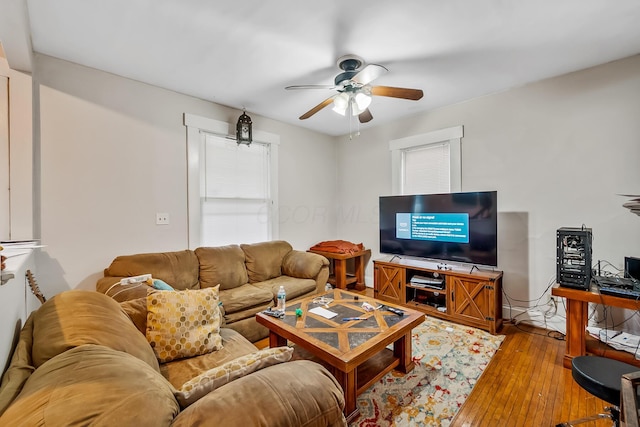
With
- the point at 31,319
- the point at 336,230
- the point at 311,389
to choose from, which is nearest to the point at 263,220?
the point at 336,230

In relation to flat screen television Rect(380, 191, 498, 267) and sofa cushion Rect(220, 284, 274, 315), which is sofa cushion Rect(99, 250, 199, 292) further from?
flat screen television Rect(380, 191, 498, 267)

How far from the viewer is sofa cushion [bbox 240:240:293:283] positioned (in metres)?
3.22

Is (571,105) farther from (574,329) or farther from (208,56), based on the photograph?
(208,56)

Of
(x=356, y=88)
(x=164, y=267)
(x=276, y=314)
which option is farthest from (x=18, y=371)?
(x=356, y=88)

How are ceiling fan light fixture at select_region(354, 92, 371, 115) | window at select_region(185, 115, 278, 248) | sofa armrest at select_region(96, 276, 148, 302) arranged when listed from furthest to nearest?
window at select_region(185, 115, 278, 248) < ceiling fan light fixture at select_region(354, 92, 371, 115) < sofa armrest at select_region(96, 276, 148, 302)

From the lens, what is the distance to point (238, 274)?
3008 millimetres

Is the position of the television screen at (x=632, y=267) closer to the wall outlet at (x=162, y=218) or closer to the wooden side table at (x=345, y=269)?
the wooden side table at (x=345, y=269)

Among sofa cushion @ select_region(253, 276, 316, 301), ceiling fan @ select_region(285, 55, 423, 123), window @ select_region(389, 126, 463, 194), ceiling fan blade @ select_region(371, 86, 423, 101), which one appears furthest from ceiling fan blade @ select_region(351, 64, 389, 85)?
sofa cushion @ select_region(253, 276, 316, 301)

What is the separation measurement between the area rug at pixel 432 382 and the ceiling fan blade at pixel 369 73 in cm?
236

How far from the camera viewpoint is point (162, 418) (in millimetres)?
646

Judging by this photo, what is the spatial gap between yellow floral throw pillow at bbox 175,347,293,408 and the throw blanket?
2.99 metres

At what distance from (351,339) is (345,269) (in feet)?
7.63

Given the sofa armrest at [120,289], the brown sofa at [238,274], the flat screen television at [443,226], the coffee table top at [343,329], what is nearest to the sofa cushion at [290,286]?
the brown sofa at [238,274]

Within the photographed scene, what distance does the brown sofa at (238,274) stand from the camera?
244 cm
